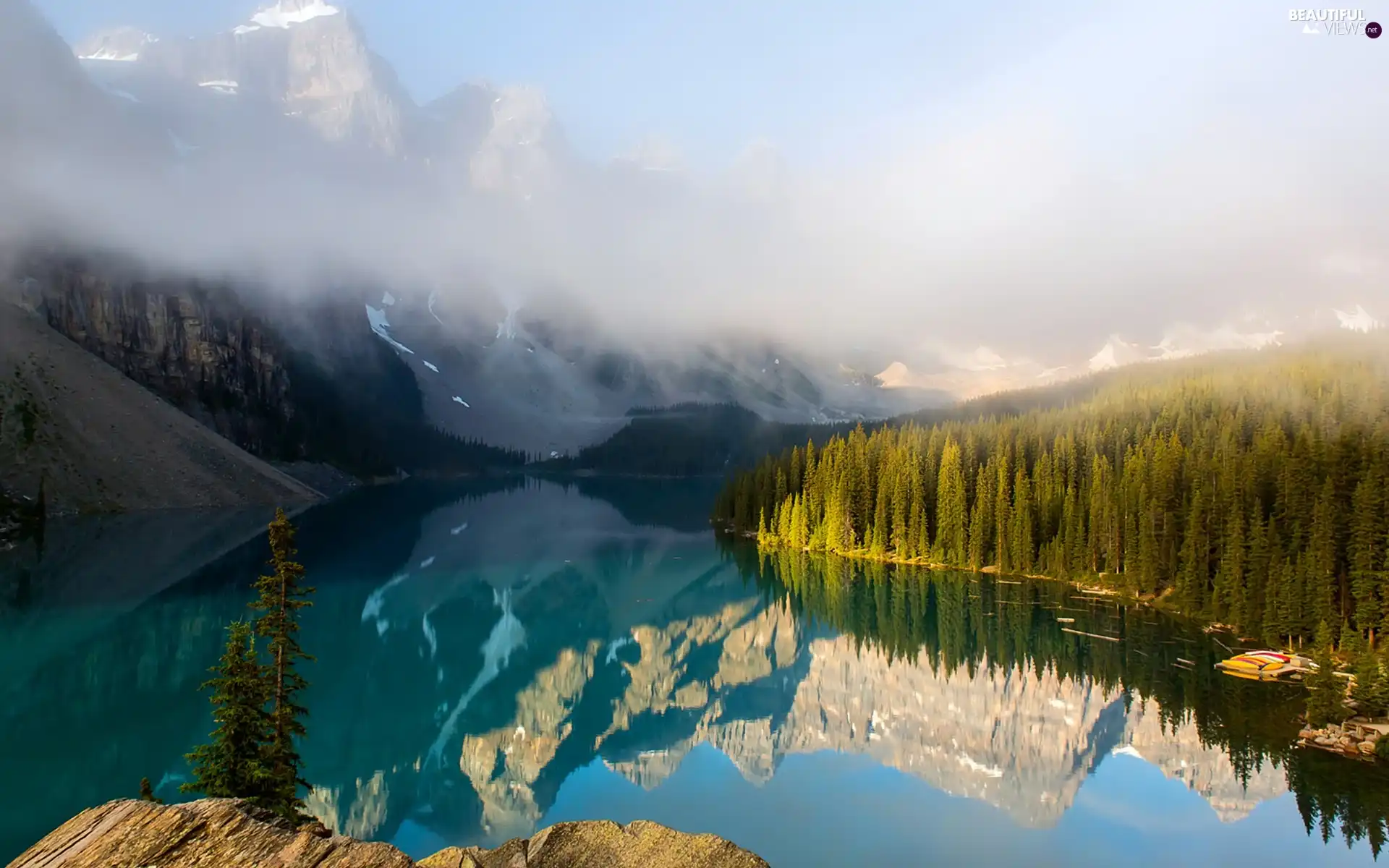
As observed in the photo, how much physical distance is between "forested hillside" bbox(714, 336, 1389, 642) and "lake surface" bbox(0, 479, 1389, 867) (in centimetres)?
629

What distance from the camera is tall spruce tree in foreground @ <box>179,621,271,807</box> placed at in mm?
16641

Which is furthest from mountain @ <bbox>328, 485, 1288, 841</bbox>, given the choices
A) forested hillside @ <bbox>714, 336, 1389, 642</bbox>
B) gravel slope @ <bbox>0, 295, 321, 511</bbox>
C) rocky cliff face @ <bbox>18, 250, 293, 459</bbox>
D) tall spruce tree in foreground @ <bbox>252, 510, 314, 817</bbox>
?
rocky cliff face @ <bbox>18, 250, 293, 459</bbox>

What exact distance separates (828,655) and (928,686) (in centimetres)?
963

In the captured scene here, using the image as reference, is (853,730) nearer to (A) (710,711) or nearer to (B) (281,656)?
(A) (710,711)

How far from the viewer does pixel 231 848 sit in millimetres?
5887

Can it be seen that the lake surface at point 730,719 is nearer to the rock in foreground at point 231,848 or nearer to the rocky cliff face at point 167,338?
the rock in foreground at point 231,848

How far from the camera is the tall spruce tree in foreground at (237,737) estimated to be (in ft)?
54.6

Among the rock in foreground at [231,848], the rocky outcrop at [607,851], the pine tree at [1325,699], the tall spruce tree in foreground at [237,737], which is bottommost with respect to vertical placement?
the pine tree at [1325,699]

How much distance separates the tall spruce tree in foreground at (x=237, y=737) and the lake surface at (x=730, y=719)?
426 inches

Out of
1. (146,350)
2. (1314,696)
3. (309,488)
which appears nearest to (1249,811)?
(1314,696)

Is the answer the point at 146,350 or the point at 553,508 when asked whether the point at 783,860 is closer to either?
the point at 553,508

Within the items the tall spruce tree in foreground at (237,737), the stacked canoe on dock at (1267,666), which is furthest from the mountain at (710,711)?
the tall spruce tree in foreground at (237,737)

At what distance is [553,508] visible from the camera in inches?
6934

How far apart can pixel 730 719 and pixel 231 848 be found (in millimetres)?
40601
